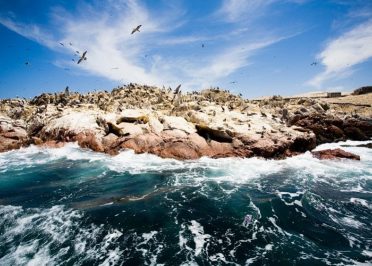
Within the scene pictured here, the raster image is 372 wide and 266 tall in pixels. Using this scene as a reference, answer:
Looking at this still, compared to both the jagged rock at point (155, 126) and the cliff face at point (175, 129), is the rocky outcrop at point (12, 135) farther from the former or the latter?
the jagged rock at point (155, 126)

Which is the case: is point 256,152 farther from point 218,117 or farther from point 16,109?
point 16,109

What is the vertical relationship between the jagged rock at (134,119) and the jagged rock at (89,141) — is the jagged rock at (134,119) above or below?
above

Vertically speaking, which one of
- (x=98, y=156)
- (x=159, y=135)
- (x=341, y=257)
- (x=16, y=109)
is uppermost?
(x=16, y=109)

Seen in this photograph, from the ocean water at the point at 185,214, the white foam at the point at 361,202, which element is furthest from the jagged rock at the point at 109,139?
the white foam at the point at 361,202

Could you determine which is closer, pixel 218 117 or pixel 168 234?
pixel 168 234

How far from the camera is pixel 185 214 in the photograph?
44.2ft

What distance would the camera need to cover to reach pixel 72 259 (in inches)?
389

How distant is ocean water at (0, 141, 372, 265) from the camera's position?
33.2 ft

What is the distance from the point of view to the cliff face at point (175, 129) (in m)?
25.7

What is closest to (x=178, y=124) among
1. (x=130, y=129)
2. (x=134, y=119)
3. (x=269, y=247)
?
(x=130, y=129)

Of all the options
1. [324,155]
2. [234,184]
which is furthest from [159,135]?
[324,155]

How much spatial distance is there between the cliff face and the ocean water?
285 cm

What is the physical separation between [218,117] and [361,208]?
731 inches

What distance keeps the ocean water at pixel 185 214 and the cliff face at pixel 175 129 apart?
2851 mm
